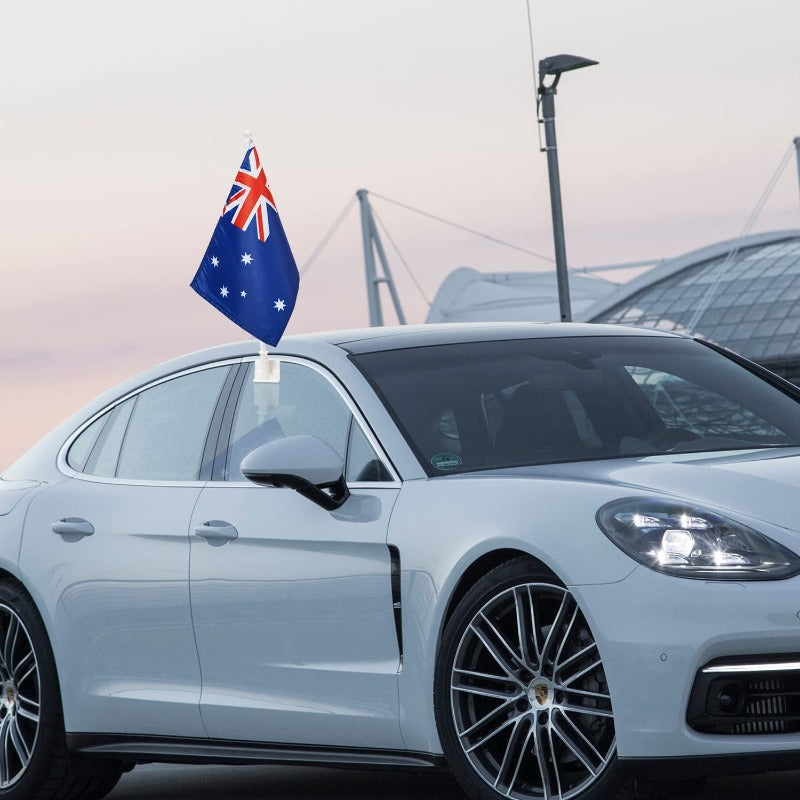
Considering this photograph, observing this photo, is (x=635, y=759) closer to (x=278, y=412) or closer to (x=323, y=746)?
(x=323, y=746)

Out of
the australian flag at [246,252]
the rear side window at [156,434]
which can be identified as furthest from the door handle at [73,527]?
the australian flag at [246,252]

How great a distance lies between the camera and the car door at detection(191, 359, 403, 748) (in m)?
6.01

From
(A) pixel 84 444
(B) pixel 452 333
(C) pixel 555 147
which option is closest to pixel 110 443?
(A) pixel 84 444

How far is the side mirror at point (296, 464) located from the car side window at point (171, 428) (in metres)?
0.97

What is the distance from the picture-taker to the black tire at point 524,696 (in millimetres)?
5336

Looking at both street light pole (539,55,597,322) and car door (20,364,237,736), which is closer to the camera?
car door (20,364,237,736)

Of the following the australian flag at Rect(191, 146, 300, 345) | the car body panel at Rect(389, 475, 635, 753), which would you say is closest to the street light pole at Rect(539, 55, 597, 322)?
the australian flag at Rect(191, 146, 300, 345)

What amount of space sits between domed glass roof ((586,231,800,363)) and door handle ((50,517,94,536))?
63.4 metres

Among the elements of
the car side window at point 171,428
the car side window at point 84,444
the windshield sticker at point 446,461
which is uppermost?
the windshield sticker at point 446,461

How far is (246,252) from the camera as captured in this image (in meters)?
8.67

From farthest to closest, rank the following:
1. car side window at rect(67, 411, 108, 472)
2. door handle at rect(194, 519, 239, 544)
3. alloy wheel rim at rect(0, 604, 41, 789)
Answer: car side window at rect(67, 411, 108, 472)
alloy wheel rim at rect(0, 604, 41, 789)
door handle at rect(194, 519, 239, 544)

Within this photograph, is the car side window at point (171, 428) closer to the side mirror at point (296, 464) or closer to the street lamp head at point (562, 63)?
the side mirror at point (296, 464)

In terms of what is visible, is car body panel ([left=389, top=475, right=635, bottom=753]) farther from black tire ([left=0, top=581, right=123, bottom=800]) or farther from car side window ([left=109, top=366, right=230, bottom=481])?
black tire ([left=0, top=581, right=123, bottom=800])

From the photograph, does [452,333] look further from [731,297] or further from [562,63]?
[731,297]
